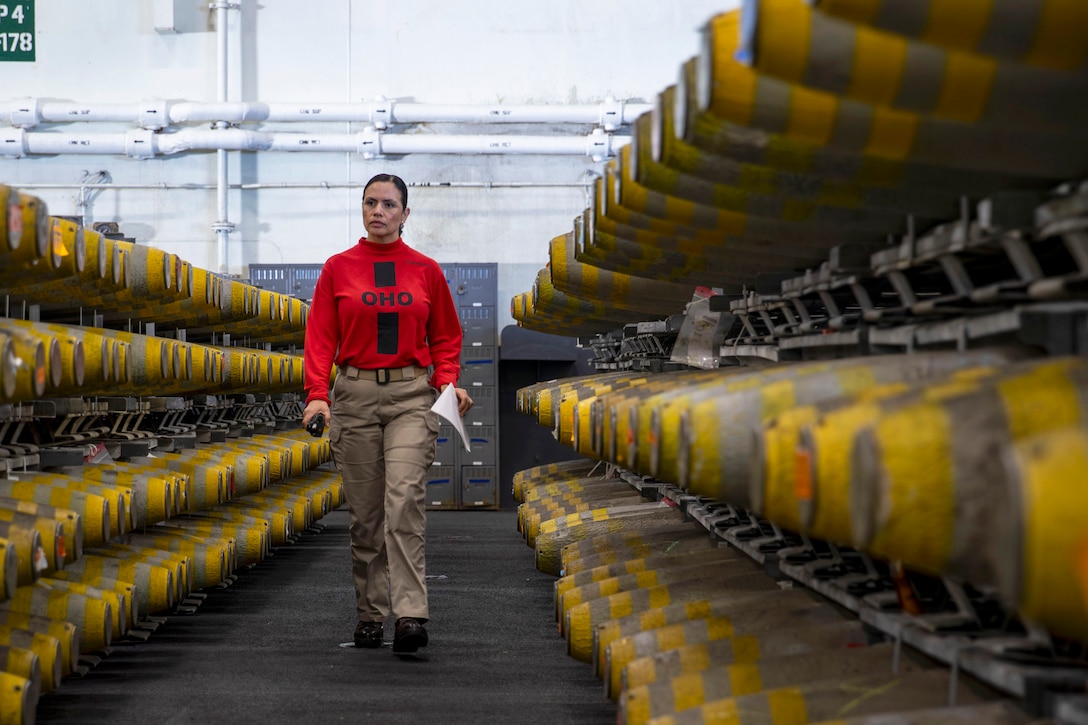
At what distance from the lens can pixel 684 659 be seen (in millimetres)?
2707

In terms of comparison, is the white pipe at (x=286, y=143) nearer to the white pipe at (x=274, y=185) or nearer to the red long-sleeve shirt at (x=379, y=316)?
the white pipe at (x=274, y=185)

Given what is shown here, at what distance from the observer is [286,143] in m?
10.1

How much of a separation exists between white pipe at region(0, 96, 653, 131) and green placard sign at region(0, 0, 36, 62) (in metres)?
0.50

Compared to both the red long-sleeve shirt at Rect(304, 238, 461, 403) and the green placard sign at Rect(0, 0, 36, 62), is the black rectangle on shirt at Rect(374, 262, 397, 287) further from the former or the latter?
the green placard sign at Rect(0, 0, 36, 62)

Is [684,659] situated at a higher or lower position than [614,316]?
lower

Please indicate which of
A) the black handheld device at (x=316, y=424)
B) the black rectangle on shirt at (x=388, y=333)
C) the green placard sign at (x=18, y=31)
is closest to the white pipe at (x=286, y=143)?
the green placard sign at (x=18, y=31)

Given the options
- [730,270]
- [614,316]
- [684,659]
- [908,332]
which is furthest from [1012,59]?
[614,316]

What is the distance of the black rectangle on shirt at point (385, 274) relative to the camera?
4.13 meters

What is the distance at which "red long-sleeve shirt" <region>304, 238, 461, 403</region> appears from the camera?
4047mm

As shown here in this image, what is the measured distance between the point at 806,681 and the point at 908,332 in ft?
2.15

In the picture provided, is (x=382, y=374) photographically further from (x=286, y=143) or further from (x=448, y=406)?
(x=286, y=143)

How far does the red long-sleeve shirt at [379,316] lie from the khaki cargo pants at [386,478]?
0.08 meters

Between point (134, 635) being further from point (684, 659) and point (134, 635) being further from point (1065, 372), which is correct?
point (1065, 372)

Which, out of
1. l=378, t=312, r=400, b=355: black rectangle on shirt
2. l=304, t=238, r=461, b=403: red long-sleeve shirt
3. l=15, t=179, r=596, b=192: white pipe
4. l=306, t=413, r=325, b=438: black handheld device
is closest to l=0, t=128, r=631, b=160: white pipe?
l=15, t=179, r=596, b=192: white pipe
